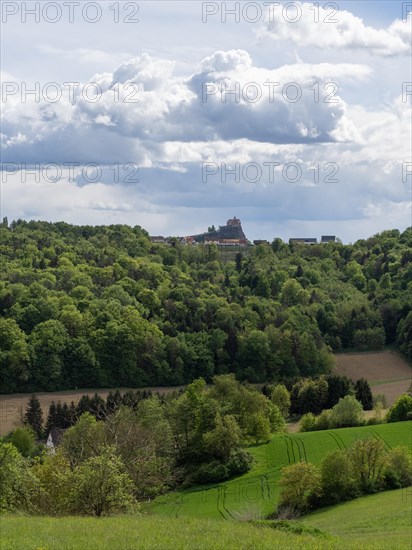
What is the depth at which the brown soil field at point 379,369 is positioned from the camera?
10096 centimetres

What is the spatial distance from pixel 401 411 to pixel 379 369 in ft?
125

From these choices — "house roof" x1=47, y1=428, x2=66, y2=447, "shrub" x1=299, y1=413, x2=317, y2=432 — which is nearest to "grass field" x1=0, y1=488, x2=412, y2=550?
"shrub" x1=299, y1=413, x2=317, y2=432

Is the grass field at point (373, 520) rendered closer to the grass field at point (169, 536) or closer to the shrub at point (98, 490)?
the grass field at point (169, 536)

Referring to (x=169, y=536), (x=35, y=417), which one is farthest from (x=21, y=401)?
(x=169, y=536)

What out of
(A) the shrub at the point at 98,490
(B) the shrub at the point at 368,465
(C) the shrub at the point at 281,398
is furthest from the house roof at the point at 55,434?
(A) the shrub at the point at 98,490

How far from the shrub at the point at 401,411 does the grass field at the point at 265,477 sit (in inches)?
207

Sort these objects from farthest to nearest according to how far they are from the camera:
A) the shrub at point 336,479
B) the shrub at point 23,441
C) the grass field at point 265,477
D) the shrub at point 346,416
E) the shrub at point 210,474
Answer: the shrub at point 346,416 < the shrub at point 23,441 < the shrub at point 210,474 < the grass field at point 265,477 < the shrub at point 336,479

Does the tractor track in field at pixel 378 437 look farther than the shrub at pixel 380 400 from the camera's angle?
No

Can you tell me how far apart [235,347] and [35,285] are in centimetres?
3145

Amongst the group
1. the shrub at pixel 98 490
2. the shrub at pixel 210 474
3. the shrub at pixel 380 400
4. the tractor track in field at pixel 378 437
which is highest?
the shrub at pixel 98 490

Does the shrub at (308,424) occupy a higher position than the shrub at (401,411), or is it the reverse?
the shrub at (401,411)

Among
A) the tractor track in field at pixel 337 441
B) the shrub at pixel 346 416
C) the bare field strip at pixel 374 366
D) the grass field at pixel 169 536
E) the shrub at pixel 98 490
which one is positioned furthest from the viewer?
the bare field strip at pixel 374 366

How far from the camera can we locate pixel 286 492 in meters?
47.5

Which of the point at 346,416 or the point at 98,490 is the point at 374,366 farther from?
the point at 98,490
